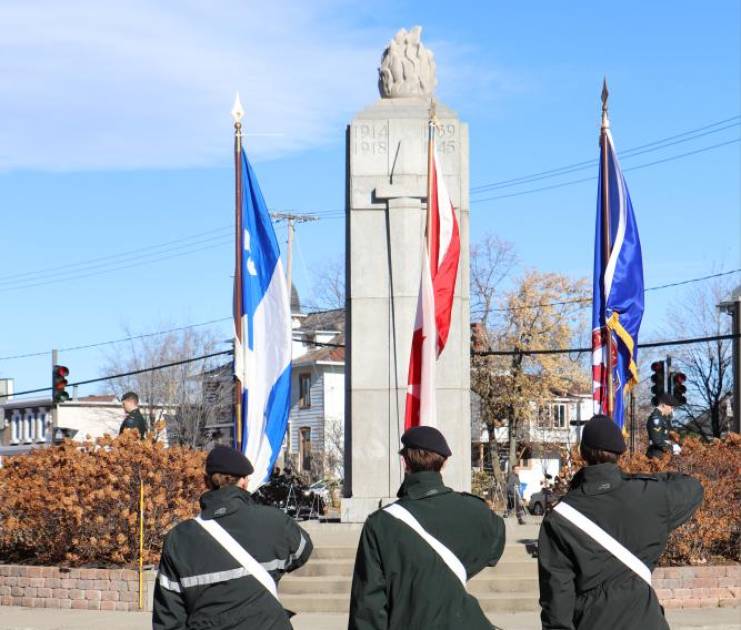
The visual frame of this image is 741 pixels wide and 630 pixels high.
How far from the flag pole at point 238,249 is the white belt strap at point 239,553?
10825 mm

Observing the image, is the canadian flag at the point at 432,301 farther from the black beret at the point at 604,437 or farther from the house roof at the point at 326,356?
the house roof at the point at 326,356

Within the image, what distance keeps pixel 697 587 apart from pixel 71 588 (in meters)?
7.43

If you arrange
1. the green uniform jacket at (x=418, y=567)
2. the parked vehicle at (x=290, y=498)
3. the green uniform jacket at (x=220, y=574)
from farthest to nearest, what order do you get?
the parked vehicle at (x=290, y=498) < the green uniform jacket at (x=220, y=574) < the green uniform jacket at (x=418, y=567)

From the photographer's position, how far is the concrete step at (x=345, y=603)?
51.5ft

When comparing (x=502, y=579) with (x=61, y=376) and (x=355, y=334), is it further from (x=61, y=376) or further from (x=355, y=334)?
(x=61, y=376)

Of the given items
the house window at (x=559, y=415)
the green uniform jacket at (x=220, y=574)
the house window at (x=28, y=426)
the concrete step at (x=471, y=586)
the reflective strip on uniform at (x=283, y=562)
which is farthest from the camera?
the house window at (x=28, y=426)

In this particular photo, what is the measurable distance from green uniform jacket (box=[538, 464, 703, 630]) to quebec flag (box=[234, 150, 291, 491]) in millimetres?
10628

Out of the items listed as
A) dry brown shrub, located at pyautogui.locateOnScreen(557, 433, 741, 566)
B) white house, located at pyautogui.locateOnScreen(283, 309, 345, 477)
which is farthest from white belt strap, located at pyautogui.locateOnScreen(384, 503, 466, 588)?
white house, located at pyautogui.locateOnScreen(283, 309, 345, 477)

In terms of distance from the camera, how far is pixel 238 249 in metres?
18.0

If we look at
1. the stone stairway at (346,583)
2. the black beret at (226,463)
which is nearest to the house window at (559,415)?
the stone stairway at (346,583)

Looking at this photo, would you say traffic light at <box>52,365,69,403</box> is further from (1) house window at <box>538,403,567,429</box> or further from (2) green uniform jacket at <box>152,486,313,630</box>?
(1) house window at <box>538,403,567,429</box>

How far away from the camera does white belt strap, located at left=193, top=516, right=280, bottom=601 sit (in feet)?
20.7

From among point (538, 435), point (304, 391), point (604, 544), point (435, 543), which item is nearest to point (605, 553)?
point (604, 544)

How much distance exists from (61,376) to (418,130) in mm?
19594
